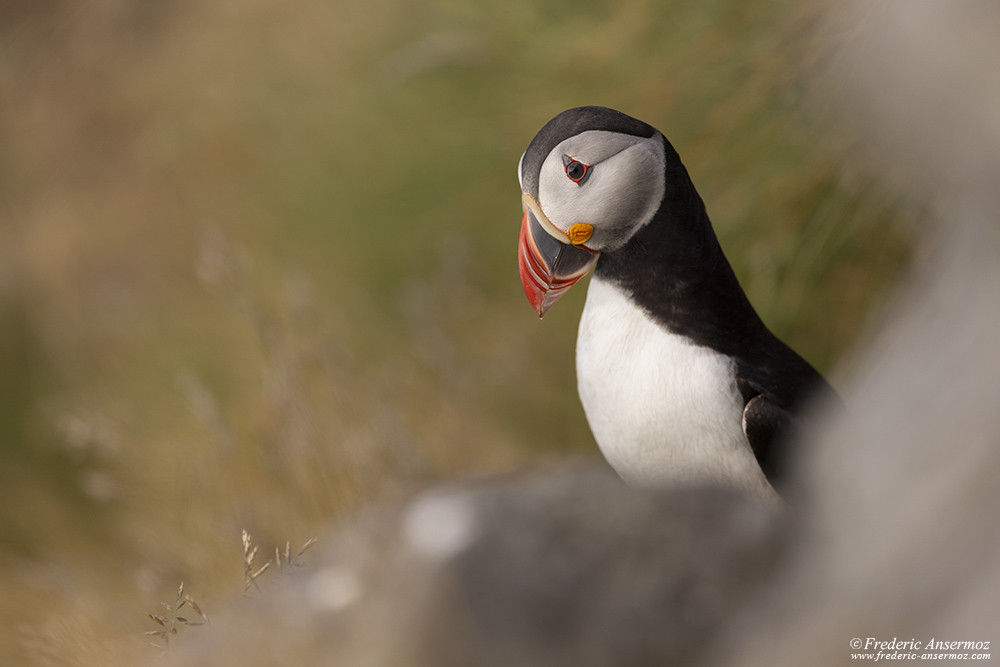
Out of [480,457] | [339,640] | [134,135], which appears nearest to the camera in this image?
[339,640]

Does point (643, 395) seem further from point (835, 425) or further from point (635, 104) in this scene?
point (635, 104)

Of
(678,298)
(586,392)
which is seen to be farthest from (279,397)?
(678,298)

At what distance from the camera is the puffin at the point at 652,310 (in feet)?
3.49

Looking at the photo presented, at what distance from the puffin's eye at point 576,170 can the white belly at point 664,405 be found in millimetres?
174

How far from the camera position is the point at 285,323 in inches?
102

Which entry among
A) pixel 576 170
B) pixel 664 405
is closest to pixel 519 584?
pixel 664 405

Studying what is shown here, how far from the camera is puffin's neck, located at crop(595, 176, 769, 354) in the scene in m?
1.12

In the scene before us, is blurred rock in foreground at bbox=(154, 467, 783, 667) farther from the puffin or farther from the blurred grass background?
the blurred grass background

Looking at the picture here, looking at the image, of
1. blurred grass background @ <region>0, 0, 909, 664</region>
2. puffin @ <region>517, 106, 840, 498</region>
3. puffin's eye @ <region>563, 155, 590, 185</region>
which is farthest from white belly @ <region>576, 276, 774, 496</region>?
blurred grass background @ <region>0, 0, 909, 664</region>

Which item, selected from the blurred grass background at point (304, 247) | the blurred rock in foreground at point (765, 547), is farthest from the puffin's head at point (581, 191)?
the blurred grass background at point (304, 247)

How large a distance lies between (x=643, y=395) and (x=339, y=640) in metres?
0.52

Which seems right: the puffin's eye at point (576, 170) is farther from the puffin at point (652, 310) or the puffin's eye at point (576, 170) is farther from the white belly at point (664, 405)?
the white belly at point (664, 405)

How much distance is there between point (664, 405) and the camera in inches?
42.8

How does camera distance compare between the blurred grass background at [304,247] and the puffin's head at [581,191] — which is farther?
the blurred grass background at [304,247]
